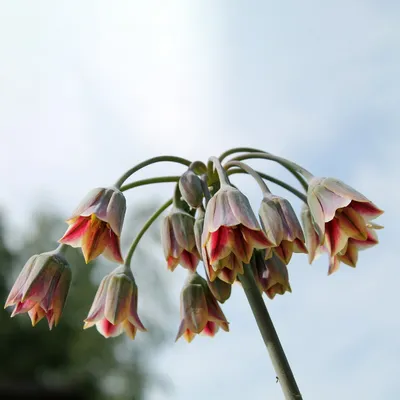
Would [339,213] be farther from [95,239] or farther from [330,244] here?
[95,239]

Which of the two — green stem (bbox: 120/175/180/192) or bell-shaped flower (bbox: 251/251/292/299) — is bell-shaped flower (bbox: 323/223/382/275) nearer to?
bell-shaped flower (bbox: 251/251/292/299)

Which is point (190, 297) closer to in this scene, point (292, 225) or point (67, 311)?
point (292, 225)

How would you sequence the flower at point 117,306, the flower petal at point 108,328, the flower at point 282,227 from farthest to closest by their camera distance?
the flower petal at point 108,328 < the flower at point 117,306 < the flower at point 282,227

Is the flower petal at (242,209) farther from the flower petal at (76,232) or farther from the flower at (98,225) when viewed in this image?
the flower petal at (76,232)

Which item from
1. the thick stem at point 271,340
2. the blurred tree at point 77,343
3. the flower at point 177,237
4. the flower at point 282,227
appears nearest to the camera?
the thick stem at point 271,340

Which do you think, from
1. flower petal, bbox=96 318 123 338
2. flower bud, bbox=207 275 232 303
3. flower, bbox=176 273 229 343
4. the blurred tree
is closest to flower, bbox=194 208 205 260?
flower bud, bbox=207 275 232 303

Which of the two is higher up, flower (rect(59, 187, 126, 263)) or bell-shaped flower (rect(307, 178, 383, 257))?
flower (rect(59, 187, 126, 263))

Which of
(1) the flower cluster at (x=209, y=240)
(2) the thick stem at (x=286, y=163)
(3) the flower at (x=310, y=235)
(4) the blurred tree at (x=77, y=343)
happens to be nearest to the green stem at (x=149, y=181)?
(1) the flower cluster at (x=209, y=240)

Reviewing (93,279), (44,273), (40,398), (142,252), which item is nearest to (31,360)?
(93,279)
